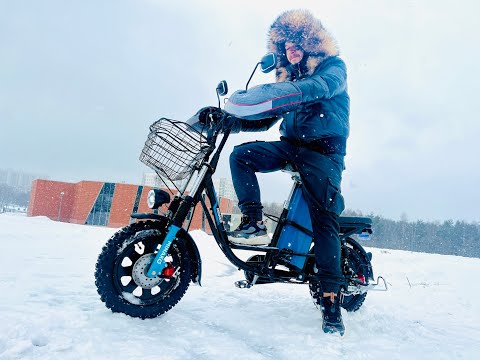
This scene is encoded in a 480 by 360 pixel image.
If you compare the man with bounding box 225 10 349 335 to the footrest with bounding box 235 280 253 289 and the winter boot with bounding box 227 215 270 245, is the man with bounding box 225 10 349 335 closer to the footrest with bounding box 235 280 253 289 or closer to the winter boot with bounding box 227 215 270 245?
the winter boot with bounding box 227 215 270 245

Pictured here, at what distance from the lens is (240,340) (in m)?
2.16

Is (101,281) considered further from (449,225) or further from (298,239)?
(449,225)

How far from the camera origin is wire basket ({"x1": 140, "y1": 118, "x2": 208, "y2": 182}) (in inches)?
92.3

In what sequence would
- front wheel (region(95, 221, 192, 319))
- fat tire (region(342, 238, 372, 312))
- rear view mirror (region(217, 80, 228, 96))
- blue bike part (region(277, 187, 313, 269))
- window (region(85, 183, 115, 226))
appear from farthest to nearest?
1. window (region(85, 183, 115, 226))
2. fat tire (region(342, 238, 372, 312))
3. blue bike part (region(277, 187, 313, 269))
4. rear view mirror (region(217, 80, 228, 96))
5. front wheel (region(95, 221, 192, 319))

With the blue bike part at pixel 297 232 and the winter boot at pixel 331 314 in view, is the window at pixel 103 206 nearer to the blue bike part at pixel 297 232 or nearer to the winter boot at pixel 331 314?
the blue bike part at pixel 297 232

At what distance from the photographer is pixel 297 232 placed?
9.86 ft

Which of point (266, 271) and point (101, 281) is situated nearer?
point (101, 281)

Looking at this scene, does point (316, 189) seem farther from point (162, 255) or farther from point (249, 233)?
point (162, 255)

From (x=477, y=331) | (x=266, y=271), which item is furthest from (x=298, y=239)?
(x=477, y=331)

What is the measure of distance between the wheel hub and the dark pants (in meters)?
0.90

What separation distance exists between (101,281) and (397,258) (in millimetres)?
8691

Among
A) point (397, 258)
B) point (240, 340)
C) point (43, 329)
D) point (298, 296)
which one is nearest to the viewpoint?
point (43, 329)

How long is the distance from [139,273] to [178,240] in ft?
1.16

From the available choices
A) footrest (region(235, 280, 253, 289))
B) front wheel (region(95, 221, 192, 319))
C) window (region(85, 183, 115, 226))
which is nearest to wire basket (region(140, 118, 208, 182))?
front wheel (region(95, 221, 192, 319))
